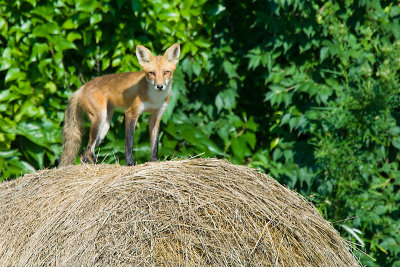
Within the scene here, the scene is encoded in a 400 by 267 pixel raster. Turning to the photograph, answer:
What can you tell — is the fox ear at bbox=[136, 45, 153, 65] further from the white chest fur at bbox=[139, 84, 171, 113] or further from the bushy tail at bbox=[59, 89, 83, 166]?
the bushy tail at bbox=[59, 89, 83, 166]

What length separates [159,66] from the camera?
4.74 metres

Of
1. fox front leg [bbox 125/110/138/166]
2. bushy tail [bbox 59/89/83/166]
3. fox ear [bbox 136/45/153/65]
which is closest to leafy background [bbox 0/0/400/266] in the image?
bushy tail [bbox 59/89/83/166]

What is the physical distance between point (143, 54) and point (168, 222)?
2.01m

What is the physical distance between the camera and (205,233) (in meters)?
3.53

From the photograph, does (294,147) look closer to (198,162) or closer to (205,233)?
(198,162)

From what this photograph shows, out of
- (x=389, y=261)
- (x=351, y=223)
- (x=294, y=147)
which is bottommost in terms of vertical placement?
(x=389, y=261)

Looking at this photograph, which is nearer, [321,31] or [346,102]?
[346,102]

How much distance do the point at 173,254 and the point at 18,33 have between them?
163 inches

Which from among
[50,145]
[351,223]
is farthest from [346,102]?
[50,145]

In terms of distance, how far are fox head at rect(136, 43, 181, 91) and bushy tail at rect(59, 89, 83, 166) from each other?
3.47 ft

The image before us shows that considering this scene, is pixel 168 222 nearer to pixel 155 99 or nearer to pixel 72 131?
pixel 155 99

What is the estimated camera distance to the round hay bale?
11.3 ft

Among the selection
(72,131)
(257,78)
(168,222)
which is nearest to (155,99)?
(72,131)

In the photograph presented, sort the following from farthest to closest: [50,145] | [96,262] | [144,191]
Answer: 1. [50,145]
2. [144,191]
3. [96,262]
